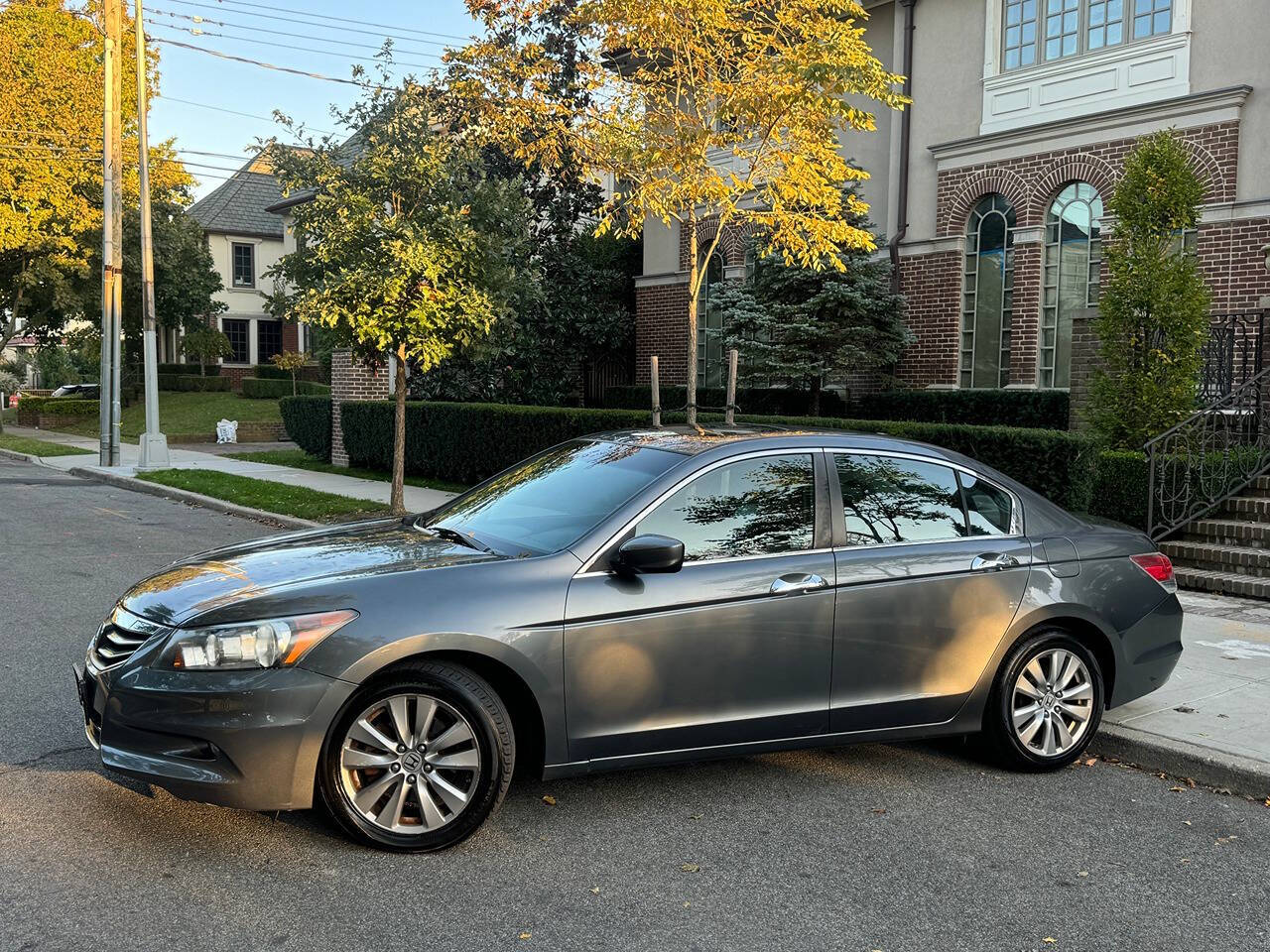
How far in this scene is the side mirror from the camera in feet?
14.3

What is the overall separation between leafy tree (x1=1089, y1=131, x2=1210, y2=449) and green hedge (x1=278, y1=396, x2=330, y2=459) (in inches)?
572

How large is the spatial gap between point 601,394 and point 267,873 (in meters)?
22.9

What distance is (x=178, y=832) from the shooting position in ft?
14.0

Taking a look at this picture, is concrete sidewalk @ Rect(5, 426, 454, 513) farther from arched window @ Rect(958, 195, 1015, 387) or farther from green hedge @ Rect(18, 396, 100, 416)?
arched window @ Rect(958, 195, 1015, 387)

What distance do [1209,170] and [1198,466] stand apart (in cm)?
667

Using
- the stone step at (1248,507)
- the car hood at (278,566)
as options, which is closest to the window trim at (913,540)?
the car hood at (278,566)

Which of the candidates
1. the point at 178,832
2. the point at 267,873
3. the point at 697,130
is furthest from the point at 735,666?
the point at 697,130

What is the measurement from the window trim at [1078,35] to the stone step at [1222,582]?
915cm

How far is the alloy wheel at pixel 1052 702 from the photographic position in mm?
5227

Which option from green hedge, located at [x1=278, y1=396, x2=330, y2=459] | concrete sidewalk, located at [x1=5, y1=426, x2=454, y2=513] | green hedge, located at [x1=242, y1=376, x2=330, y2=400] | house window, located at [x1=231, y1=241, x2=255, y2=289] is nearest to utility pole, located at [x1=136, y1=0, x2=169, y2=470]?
concrete sidewalk, located at [x1=5, y1=426, x2=454, y2=513]

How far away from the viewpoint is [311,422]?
2217 centimetres

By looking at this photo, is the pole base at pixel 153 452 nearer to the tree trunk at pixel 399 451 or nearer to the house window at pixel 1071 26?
the tree trunk at pixel 399 451

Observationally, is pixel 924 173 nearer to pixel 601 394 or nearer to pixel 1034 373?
pixel 1034 373

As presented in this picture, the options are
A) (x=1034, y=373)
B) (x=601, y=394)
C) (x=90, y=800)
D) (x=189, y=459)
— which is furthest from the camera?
(x=601, y=394)
